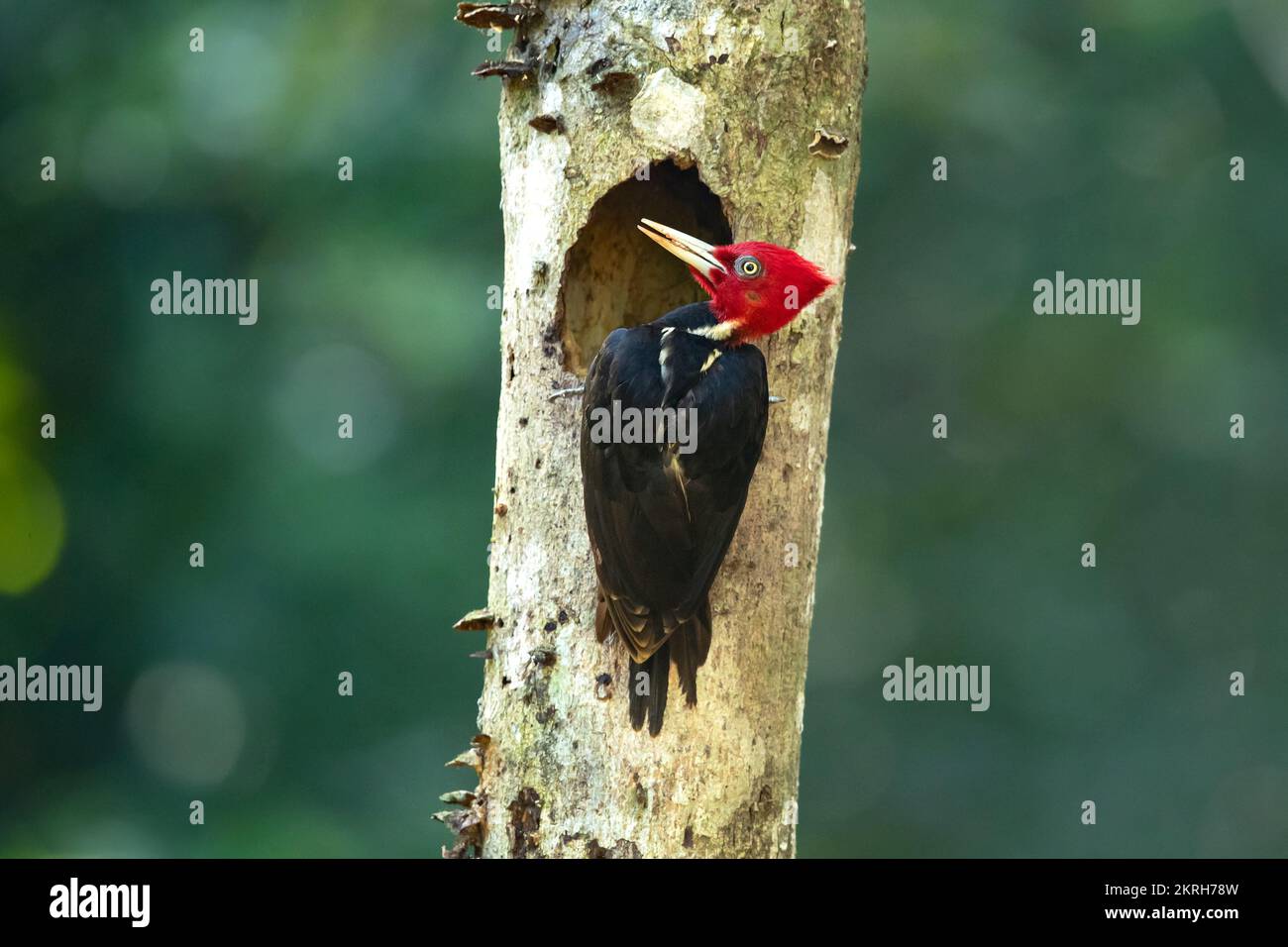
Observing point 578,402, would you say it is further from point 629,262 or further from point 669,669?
point 669,669

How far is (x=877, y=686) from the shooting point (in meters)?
11.7

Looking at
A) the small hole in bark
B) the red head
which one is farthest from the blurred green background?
the red head

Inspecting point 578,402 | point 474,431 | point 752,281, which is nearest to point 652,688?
point 578,402

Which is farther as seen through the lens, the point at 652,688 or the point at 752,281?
the point at 752,281

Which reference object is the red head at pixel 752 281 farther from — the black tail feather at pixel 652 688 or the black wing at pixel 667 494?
the black tail feather at pixel 652 688

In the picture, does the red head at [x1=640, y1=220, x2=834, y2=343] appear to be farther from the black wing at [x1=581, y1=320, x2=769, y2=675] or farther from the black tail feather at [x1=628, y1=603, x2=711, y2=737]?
the black tail feather at [x1=628, y1=603, x2=711, y2=737]

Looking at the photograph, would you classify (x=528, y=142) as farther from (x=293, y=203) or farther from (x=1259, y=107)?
(x=1259, y=107)

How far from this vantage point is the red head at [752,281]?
13.7 feet

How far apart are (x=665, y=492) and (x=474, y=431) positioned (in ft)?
22.4

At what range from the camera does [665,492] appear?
160 inches

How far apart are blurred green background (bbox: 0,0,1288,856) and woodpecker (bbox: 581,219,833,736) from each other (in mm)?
6259

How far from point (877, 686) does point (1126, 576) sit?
187 cm

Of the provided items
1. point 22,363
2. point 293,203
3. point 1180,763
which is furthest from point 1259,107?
point 22,363

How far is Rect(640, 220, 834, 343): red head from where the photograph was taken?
13.7 feet
